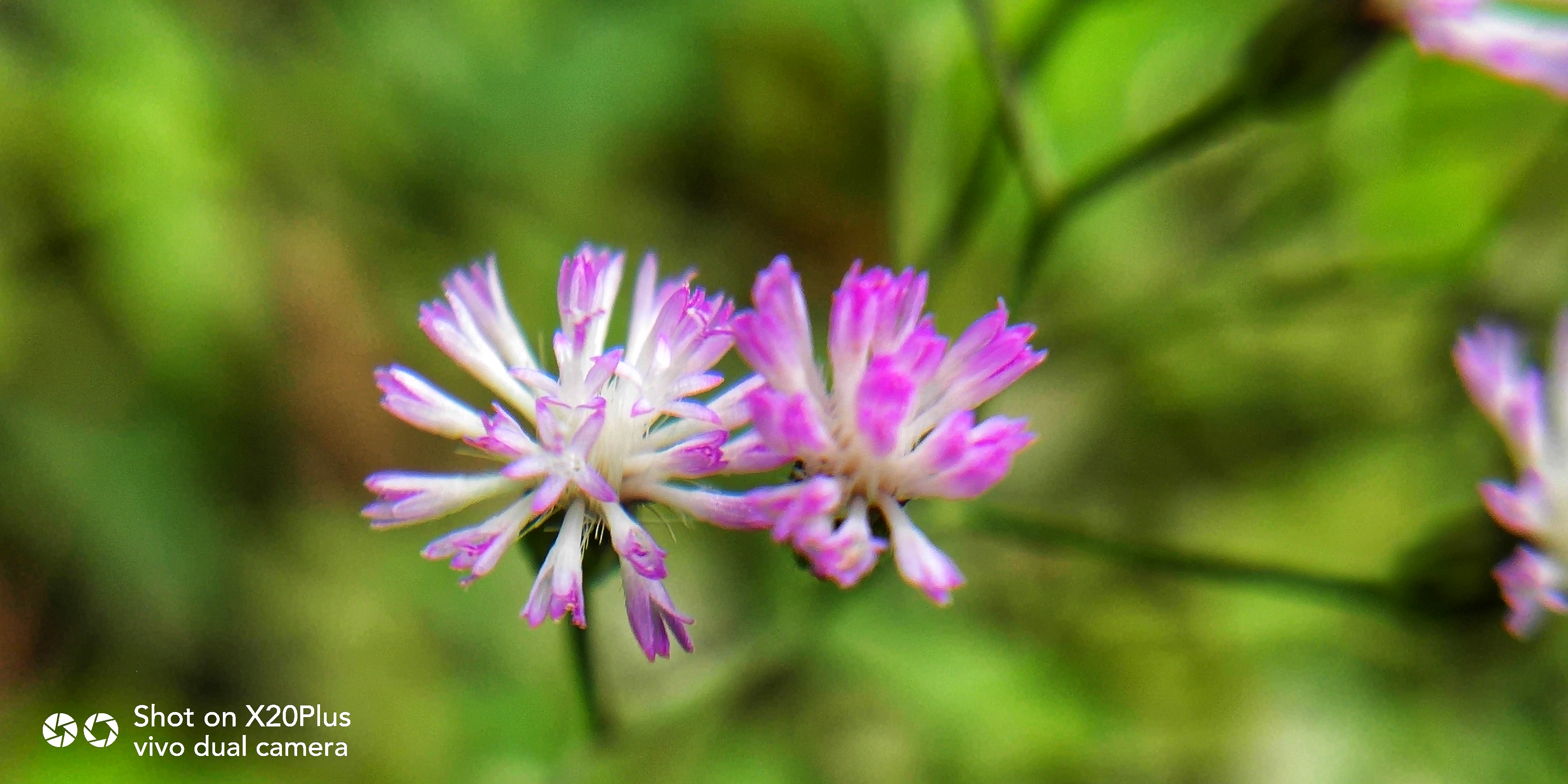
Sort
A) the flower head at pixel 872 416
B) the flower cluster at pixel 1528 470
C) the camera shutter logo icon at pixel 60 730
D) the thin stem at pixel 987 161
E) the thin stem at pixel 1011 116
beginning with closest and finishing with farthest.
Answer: the flower head at pixel 872 416 → the flower cluster at pixel 1528 470 → the thin stem at pixel 1011 116 → the thin stem at pixel 987 161 → the camera shutter logo icon at pixel 60 730

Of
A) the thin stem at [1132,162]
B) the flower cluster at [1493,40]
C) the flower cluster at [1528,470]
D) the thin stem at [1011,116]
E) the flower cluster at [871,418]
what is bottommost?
the flower cluster at [1528,470]

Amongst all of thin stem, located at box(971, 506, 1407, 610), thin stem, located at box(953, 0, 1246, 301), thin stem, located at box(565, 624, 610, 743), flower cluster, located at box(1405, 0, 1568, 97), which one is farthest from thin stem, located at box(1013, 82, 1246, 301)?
thin stem, located at box(565, 624, 610, 743)

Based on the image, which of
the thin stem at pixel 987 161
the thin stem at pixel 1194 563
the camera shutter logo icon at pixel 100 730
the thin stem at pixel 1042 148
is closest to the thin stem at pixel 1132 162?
the thin stem at pixel 1042 148

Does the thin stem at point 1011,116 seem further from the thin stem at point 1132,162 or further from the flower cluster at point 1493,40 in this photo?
the flower cluster at point 1493,40

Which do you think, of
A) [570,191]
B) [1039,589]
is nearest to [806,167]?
[570,191]

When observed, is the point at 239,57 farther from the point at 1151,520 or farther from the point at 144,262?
the point at 1151,520
